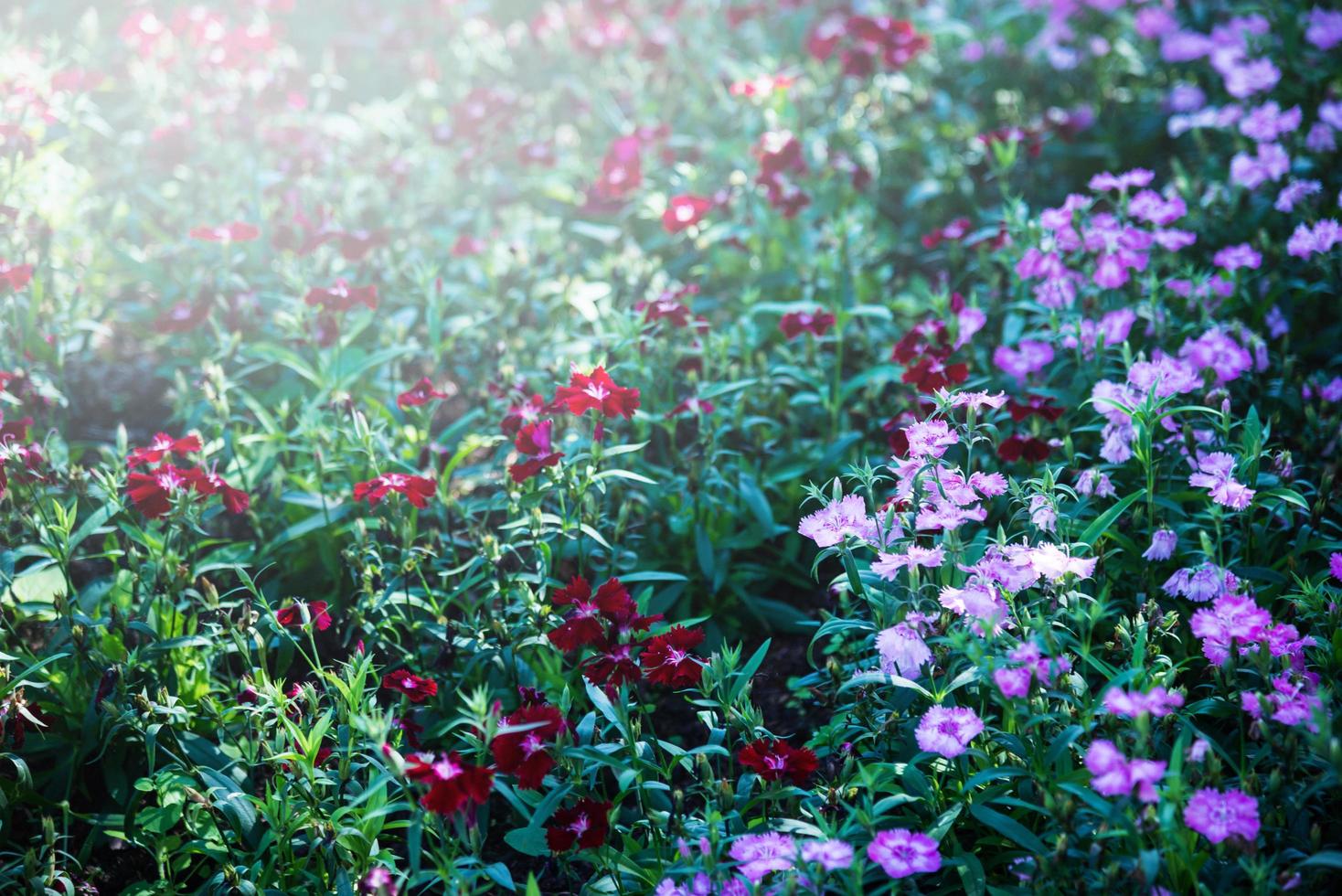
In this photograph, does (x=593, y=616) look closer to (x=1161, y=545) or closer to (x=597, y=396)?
(x=597, y=396)

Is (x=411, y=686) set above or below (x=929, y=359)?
below

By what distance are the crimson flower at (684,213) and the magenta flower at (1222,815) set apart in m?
2.58

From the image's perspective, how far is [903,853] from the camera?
196cm

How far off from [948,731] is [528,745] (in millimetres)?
785

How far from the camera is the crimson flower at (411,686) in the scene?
2371 millimetres

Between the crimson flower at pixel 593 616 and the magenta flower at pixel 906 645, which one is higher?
the crimson flower at pixel 593 616

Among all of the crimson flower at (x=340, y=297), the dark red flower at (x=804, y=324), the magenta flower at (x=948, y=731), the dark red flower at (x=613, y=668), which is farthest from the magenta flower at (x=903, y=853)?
the crimson flower at (x=340, y=297)

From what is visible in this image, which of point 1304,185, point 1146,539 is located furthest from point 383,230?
point 1304,185

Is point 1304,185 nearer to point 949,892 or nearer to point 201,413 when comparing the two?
point 949,892

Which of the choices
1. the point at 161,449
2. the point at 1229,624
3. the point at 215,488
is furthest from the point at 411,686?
the point at 1229,624

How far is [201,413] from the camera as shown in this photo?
3.59 meters

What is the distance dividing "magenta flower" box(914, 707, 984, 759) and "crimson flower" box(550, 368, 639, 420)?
1004mm

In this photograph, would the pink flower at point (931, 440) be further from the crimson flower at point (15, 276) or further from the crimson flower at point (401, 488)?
the crimson flower at point (15, 276)

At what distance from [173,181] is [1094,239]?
4.13 metres
